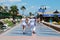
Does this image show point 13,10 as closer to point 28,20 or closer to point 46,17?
point 46,17

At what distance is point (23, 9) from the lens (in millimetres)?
178875

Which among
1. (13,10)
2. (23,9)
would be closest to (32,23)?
(13,10)

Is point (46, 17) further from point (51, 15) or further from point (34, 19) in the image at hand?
point (34, 19)

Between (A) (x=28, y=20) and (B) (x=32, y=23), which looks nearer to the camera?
(B) (x=32, y=23)

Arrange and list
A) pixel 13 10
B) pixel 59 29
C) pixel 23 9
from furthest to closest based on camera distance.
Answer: pixel 23 9 < pixel 13 10 < pixel 59 29

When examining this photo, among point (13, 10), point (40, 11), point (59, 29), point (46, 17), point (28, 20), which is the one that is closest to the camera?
point (28, 20)

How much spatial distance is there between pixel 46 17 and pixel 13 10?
4352 centimetres

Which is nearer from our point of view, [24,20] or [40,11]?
Result: [24,20]

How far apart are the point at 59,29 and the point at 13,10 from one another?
4344 inches

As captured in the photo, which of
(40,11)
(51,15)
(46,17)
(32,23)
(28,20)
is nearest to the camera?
(32,23)

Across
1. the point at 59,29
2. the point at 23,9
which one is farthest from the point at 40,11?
the point at 59,29

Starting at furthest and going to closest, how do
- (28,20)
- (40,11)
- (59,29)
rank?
(40,11) → (59,29) → (28,20)

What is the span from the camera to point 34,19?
2092 centimetres

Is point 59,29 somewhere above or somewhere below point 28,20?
below
